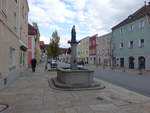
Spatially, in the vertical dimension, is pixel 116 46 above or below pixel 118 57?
above

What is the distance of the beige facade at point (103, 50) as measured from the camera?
154 feet

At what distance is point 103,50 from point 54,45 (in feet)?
57.4

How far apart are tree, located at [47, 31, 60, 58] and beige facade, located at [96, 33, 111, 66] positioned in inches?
562

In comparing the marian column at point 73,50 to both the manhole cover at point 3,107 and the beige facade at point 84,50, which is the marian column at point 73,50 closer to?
the manhole cover at point 3,107

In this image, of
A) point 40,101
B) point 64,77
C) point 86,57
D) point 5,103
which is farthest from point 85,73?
point 86,57

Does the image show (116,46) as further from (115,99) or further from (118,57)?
(115,99)

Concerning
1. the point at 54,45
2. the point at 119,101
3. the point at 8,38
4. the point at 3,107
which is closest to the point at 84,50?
the point at 54,45

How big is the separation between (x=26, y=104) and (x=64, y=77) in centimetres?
412

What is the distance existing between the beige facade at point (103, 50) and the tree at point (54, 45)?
1426cm

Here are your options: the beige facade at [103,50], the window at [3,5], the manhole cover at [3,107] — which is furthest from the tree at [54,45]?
the manhole cover at [3,107]

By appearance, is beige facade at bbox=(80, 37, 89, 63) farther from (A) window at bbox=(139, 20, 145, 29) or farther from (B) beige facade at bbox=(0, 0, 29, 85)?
(B) beige facade at bbox=(0, 0, 29, 85)

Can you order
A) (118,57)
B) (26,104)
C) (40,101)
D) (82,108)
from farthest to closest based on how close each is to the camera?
(118,57) < (40,101) < (26,104) < (82,108)

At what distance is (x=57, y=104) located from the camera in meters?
7.18

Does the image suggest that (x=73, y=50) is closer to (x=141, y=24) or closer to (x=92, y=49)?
(x=141, y=24)
